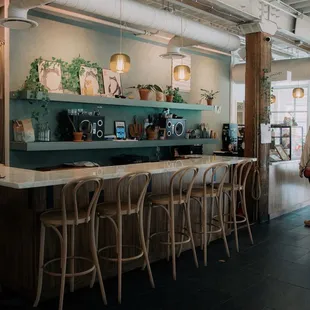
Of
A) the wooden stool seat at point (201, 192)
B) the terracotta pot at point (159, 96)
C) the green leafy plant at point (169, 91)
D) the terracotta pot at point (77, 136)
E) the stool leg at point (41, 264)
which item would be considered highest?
the green leafy plant at point (169, 91)

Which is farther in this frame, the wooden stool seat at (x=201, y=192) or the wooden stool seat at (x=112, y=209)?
the wooden stool seat at (x=201, y=192)

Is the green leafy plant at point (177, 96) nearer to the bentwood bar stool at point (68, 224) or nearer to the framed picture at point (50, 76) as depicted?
the framed picture at point (50, 76)

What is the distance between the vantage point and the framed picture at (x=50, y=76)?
5.66m

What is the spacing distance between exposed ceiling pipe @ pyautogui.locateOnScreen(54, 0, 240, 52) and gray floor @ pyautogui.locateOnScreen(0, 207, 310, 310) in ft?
10.2

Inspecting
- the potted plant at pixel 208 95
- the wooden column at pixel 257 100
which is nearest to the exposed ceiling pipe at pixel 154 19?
the wooden column at pixel 257 100

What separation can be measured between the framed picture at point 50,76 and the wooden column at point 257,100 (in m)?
2.78

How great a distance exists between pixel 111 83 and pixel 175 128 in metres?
1.41

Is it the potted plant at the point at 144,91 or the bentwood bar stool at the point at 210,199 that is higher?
the potted plant at the point at 144,91

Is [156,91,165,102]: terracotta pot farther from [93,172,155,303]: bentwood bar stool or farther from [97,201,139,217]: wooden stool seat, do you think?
[97,201,139,217]: wooden stool seat

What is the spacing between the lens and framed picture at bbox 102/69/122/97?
6492mm

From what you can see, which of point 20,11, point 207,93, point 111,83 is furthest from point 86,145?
point 207,93

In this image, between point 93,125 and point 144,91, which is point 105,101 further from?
point 144,91

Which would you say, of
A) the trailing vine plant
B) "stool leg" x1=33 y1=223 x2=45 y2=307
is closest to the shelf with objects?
the trailing vine plant

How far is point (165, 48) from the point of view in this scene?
25.1 ft
